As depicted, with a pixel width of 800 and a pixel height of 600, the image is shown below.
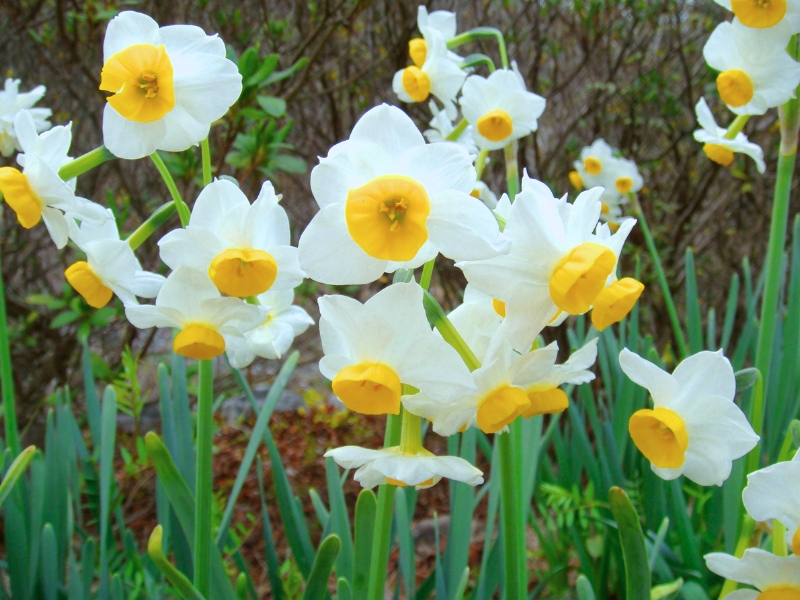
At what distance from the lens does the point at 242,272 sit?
2.24 ft

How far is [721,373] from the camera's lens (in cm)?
69

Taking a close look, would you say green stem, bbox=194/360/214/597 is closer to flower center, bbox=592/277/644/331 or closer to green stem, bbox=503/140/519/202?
flower center, bbox=592/277/644/331

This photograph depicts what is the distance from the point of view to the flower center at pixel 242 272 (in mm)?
676

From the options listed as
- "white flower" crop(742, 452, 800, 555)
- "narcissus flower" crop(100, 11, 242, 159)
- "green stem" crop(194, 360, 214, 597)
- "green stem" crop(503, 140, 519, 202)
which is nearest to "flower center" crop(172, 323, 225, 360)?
"green stem" crop(194, 360, 214, 597)

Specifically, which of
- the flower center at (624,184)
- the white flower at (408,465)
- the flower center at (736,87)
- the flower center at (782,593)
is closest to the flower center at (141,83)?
the white flower at (408,465)

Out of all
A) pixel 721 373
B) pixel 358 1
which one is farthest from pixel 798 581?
pixel 358 1

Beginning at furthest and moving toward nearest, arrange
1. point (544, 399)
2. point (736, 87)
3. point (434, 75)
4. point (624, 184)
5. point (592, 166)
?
point (592, 166) → point (624, 184) → point (434, 75) → point (736, 87) → point (544, 399)

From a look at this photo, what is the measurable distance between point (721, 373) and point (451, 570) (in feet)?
2.51

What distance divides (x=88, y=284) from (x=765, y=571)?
839mm

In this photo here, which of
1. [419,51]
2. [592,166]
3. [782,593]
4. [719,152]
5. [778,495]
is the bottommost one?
[782,593]

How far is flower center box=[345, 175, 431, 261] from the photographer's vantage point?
1.81 feet

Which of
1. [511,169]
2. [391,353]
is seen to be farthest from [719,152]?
[391,353]

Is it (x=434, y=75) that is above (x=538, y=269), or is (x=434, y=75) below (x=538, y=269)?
above

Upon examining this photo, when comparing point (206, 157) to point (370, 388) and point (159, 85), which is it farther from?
point (370, 388)
